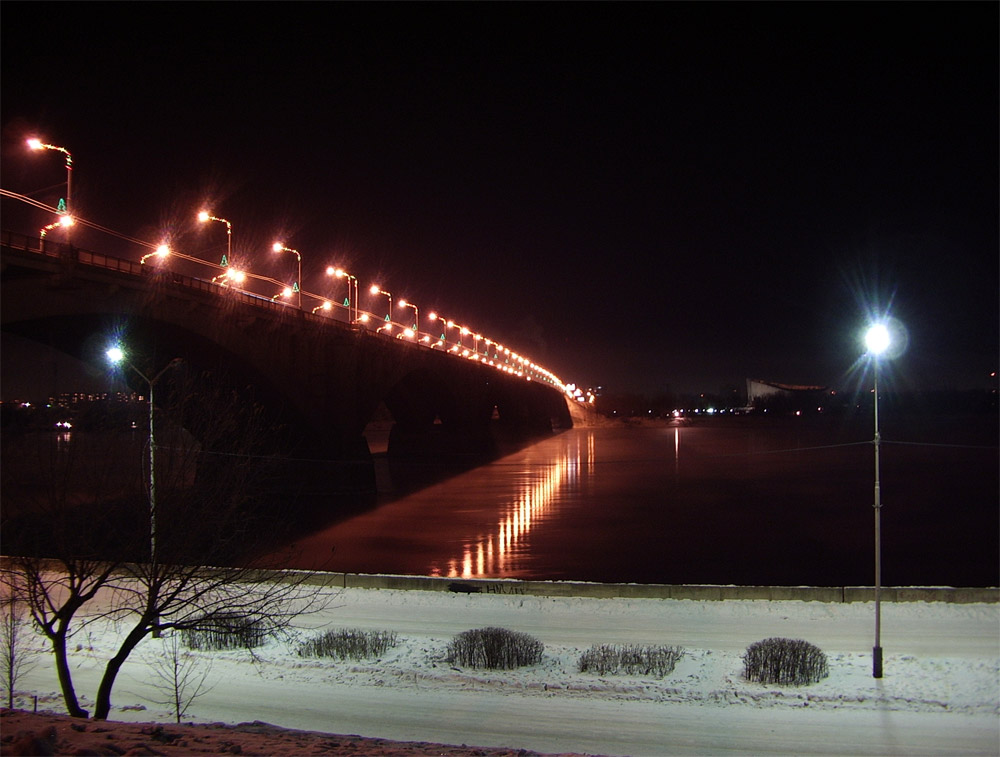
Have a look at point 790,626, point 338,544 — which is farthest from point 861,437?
point 790,626

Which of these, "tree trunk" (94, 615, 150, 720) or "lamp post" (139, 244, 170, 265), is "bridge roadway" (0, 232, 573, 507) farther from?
"tree trunk" (94, 615, 150, 720)

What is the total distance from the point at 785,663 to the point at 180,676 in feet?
32.0

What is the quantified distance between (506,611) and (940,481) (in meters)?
46.1

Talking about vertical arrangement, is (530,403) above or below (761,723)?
above

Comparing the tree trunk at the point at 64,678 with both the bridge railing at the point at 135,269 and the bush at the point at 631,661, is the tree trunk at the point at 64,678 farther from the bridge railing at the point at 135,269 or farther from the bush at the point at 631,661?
the bridge railing at the point at 135,269

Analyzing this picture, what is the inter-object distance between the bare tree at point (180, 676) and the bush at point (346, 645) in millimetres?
1740

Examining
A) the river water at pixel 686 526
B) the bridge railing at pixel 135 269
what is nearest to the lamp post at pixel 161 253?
the bridge railing at pixel 135 269

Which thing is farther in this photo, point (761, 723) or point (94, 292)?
point (94, 292)

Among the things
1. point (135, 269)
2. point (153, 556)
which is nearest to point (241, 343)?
point (135, 269)

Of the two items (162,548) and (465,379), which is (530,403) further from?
(162,548)

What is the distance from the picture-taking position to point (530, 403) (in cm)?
12925

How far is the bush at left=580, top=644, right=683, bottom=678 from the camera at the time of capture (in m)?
13.2

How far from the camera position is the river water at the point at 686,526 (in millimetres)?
25891

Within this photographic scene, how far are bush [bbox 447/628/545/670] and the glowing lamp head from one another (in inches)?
312
